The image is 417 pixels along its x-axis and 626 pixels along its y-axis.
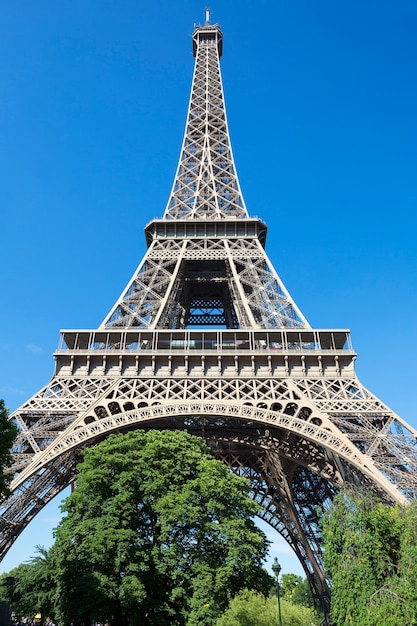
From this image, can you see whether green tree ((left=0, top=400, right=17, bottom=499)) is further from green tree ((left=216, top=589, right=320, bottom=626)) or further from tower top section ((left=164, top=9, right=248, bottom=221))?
tower top section ((left=164, top=9, right=248, bottom=221))

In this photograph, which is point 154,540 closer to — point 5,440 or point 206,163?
point 5,440

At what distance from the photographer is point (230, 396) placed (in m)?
23.8

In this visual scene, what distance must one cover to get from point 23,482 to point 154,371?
8307 millimetres

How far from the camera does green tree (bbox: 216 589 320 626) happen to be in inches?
523

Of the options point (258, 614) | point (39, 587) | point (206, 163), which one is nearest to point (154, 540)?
point (39, 587)

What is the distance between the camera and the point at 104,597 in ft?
52.9

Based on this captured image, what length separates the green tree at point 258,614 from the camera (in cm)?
1327

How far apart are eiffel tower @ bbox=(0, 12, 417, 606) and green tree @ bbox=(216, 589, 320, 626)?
7152mm

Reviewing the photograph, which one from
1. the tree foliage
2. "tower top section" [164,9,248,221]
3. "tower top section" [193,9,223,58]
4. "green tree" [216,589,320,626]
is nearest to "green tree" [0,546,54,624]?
"green tree" [216,589,320,626]

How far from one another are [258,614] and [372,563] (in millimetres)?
4371

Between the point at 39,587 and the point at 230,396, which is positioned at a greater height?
the point at 230,396

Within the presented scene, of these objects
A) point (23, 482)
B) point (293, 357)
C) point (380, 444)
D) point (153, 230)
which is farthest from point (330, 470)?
point (153, 230)

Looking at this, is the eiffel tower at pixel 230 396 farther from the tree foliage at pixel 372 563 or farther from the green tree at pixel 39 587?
the tree foliage at pixel 372 563

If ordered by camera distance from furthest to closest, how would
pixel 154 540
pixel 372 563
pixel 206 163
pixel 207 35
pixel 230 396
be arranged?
pixel 207 35, pixel 206 163, pixel 230 396, pixel 154 540, pixel 372 563
